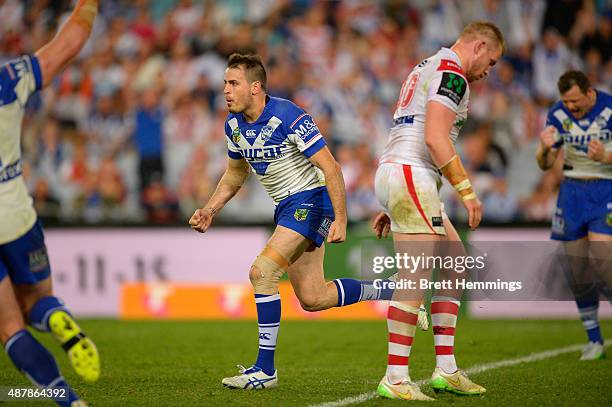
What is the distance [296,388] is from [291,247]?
1.08 m

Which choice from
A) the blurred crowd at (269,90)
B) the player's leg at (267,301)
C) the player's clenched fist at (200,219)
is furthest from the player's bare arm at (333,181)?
the blurred crowd at (269,90)

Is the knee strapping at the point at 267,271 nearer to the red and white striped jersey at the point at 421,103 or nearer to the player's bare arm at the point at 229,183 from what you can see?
the player's bare arm at the point at 229,183

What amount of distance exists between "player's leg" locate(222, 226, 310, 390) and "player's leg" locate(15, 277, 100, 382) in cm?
207

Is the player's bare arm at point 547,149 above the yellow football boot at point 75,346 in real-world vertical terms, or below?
above

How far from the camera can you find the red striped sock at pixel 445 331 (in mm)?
7098

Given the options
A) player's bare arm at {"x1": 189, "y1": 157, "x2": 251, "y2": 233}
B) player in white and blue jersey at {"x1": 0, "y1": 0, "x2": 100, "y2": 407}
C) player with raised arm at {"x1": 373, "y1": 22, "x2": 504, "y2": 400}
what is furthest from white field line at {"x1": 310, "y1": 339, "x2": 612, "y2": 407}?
player's bare arm at {"x1": 189, "y1": 157, "x2": 251, "y2": 233}

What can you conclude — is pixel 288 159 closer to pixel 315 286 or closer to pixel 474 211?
pixel 315 286

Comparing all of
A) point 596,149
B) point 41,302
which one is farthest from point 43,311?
point 596,149

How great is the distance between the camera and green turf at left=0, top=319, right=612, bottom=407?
23.0 feet

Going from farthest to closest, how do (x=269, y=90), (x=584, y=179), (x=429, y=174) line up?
(x=269, y=90)
(x=584, y=179)
(x=429, y=174)

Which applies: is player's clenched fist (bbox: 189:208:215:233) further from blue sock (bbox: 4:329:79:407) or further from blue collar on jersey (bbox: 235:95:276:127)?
blue sock (bbox: 4:329:79:407)

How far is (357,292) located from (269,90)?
9.78 m

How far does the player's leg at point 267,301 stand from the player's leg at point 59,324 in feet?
6.80

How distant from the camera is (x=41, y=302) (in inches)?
221
